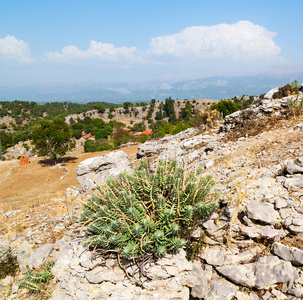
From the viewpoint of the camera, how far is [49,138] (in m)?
26.0

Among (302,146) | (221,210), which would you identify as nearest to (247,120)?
(302,146)

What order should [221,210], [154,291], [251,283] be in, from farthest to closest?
1. [221,210]
2. [251,283]
3. [154,291]

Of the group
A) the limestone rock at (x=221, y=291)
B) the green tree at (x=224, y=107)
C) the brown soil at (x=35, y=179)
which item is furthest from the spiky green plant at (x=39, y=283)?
the green tree at (x=224, y=107)

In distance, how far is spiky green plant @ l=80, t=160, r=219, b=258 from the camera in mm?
3092

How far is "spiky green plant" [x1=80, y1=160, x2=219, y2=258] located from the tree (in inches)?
980

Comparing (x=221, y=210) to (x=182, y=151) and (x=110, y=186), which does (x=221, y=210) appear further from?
(x=182, y=151)

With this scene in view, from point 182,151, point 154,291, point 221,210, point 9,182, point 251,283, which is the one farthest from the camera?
point 9,182

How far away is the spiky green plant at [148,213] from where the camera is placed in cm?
309

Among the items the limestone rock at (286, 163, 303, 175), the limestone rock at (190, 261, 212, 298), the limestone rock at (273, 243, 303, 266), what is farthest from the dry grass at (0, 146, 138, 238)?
the limestone rock at (286, 163, 303, 175)

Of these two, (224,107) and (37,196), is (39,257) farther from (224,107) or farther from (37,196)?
(224,107)

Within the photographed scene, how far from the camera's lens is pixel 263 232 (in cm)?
353

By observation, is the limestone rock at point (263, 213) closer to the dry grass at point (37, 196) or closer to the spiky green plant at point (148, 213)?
the spiky green plant at point (148, 213)

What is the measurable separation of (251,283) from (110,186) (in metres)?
2.98

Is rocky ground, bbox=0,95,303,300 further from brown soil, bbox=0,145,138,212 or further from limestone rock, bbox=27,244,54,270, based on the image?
brown soil, bbox=0,145,138,212
